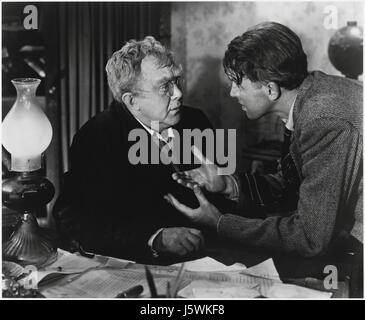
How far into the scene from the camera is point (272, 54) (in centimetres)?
186

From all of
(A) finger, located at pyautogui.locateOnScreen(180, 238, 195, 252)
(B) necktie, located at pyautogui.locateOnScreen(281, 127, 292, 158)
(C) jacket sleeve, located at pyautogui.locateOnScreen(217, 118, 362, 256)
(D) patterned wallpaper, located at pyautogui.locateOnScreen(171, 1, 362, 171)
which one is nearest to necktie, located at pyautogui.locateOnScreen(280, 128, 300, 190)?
(B) necktie, located at pyautogui.locateOnScreen(281, 127, 292, 158)

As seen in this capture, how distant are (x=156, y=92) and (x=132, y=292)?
93cm

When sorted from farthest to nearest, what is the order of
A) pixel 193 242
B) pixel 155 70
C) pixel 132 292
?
pixel 155 70, pixel 193 242, pixel 132 292

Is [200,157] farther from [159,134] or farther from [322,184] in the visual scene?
[322,184]

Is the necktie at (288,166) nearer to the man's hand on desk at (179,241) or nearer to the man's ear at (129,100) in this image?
the man's hand on desk at (179,241)

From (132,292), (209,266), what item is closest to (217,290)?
(209,266)

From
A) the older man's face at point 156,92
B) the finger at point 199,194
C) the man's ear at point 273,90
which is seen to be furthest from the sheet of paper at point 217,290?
the older man's face at point 156,92

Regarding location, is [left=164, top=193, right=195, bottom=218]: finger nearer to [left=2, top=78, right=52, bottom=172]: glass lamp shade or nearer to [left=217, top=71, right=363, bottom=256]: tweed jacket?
[left=217, top=71, right=363, bottom=256]: tweed jacket

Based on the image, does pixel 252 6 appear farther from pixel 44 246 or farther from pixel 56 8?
pixel 44 246

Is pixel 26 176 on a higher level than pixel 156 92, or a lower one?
lower

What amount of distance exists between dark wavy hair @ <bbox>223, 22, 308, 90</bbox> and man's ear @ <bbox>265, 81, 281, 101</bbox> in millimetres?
18

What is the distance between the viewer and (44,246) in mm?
1646

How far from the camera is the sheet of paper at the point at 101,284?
144 centimetres
